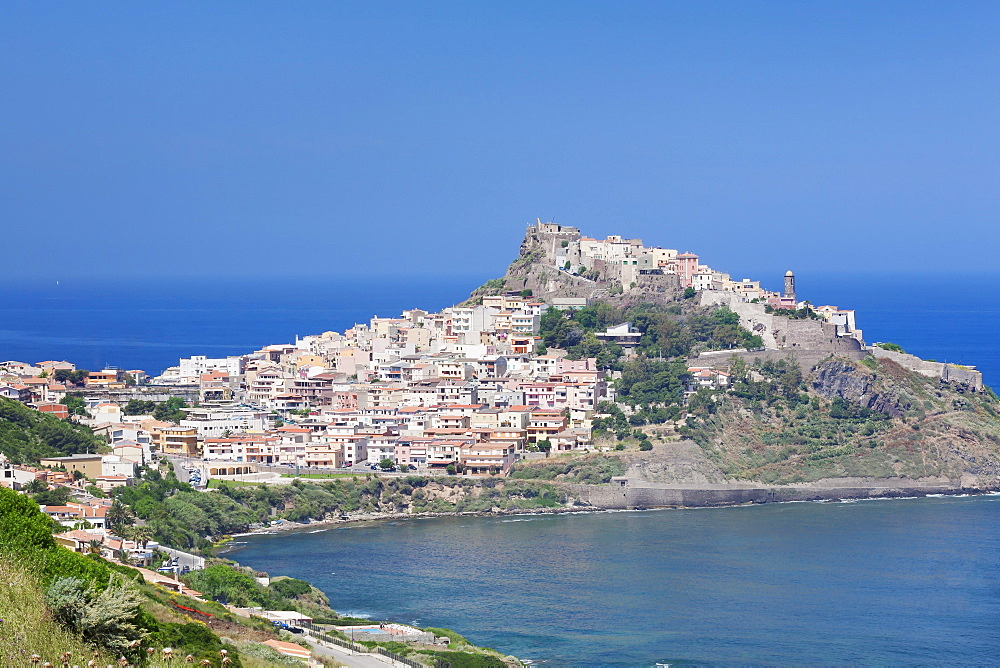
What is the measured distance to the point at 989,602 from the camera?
984 inches

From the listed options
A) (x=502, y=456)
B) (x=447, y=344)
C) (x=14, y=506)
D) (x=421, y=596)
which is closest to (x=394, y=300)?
(x=447, y=344)

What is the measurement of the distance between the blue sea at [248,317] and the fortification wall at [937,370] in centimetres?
904

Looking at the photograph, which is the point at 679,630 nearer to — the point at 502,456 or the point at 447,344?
the point at 502,456

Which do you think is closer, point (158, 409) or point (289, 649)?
point (289, 649)

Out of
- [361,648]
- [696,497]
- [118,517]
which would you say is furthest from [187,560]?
[696,497]

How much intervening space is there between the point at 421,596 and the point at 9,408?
13013 millimetres

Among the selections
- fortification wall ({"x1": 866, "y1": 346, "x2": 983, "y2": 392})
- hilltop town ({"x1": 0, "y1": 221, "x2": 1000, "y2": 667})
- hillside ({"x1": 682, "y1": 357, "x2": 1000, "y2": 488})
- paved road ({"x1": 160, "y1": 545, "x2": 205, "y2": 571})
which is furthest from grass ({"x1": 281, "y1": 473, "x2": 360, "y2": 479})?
fortification wall ({"x1": 866, "y1": 346, "x2": 983, "y2": 392})

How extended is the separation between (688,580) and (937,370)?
679 inches

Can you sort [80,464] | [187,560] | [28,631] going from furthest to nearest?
Result: 1. [80,464]
2. [187,560]
3. [28,631]

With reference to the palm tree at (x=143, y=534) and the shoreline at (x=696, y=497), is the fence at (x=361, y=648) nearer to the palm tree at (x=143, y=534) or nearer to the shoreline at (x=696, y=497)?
the palm tree at (x=143, y=534)

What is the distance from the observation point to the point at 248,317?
83500 mm

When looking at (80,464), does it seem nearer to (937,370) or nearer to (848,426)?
(848,426)

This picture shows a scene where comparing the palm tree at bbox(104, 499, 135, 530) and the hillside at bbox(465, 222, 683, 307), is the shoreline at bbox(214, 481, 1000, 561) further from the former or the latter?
the hillside at bbox(465, 222, 683, 307)

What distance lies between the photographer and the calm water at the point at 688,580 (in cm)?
2219
